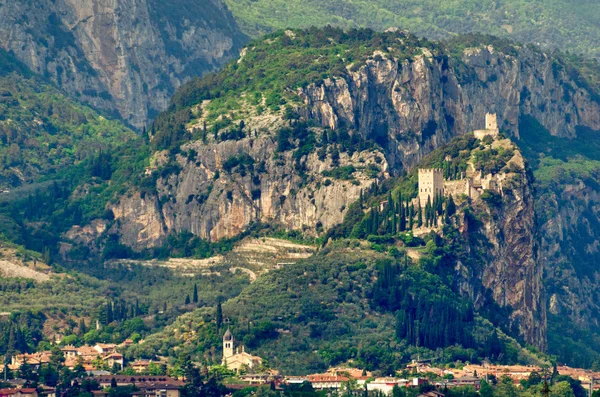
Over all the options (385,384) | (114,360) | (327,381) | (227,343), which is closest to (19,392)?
(114,360)

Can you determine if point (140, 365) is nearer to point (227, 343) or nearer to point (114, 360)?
point (114, 360)

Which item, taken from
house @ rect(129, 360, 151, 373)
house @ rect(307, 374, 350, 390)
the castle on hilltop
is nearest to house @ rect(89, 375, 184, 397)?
house @ rect(129, 360, 151, 373)

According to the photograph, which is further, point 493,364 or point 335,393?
point 493,364

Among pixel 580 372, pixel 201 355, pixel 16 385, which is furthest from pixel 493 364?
pixel 16 385

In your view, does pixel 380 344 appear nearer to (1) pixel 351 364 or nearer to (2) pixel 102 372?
(1) pixel 351 364

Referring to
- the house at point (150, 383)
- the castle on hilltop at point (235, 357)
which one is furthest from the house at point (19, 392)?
the castle on hilltop at point (235, 357)

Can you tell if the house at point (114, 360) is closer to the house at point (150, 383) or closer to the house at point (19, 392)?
the house at point (150, 383)
